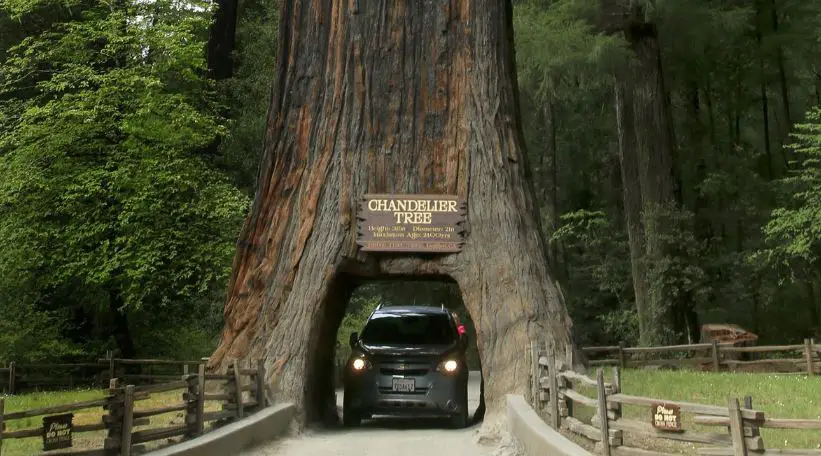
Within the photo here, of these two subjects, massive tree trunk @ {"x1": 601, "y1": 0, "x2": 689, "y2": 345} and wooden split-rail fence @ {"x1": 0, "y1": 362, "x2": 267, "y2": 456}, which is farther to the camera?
massive tree trunk @ {"x1": 601, "y1": 0, "x2": 689, "y2": 345}

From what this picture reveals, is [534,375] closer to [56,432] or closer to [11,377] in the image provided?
[56,432]

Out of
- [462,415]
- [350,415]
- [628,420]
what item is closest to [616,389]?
[628,420]

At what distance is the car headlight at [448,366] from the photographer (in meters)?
15.8

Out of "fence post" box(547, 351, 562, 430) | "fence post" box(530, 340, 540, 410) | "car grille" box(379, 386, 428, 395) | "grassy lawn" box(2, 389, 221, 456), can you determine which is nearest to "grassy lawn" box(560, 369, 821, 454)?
"fence post" box(547, 351, 562, 430)

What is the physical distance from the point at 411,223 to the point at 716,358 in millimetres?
11242

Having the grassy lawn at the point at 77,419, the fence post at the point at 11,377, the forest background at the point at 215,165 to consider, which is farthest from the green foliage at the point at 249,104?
the grassy lawn at the point at 77,419

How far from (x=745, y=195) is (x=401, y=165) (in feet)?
68.4

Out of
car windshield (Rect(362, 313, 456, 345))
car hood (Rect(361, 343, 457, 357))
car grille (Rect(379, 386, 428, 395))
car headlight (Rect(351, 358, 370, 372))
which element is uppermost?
car windshield (Rect(362, 313, 456, 345))

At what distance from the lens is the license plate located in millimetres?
15680

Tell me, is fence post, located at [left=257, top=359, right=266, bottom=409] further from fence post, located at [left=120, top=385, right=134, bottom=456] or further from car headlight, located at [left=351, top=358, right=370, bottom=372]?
fence post, located at [left=120, top=385, right=134, bottom=456]

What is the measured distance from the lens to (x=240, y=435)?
39.5 feet

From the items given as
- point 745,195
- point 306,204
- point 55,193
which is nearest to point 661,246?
point 745,195

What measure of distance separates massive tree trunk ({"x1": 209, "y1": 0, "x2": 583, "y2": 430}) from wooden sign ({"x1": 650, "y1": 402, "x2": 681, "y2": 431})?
6.46 metres

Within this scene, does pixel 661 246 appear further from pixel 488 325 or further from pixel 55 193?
pixel 55 193
